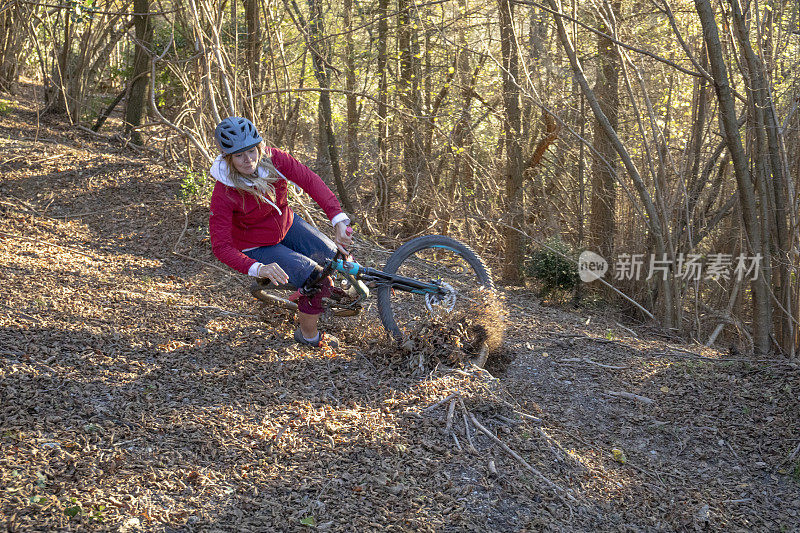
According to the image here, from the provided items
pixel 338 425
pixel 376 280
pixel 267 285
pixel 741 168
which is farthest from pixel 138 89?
pixel 741 168

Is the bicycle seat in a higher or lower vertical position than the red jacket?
lower

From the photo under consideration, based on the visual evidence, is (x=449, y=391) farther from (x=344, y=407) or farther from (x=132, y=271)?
(x=132, y=271)

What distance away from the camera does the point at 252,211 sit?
403 cm

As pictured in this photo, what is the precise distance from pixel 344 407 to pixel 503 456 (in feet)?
2.91

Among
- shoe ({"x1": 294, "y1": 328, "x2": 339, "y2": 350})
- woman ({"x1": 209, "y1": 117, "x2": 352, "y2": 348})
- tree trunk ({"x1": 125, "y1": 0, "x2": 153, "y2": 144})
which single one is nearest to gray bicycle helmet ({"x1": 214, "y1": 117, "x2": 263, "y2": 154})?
woman ({"x1": 209, "y1": 117, "x2": 352, "y2": 348})

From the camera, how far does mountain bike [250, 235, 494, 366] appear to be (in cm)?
425

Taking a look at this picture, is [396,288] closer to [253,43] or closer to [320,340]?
[320,340]

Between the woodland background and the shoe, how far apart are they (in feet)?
8.50

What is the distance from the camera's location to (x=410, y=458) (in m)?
3.15

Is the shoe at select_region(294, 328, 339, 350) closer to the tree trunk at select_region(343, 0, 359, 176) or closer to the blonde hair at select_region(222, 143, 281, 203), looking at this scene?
the blonde hair at select_region(222, 143, 281, 203)

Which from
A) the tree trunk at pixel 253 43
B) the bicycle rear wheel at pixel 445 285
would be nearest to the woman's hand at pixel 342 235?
the bicycle rear wheel at pixel 445 285

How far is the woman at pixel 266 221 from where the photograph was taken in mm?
3773

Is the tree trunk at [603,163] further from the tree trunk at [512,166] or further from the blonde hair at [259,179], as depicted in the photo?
the blonde hair at [259,179]

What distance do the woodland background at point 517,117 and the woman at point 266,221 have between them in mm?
2242
